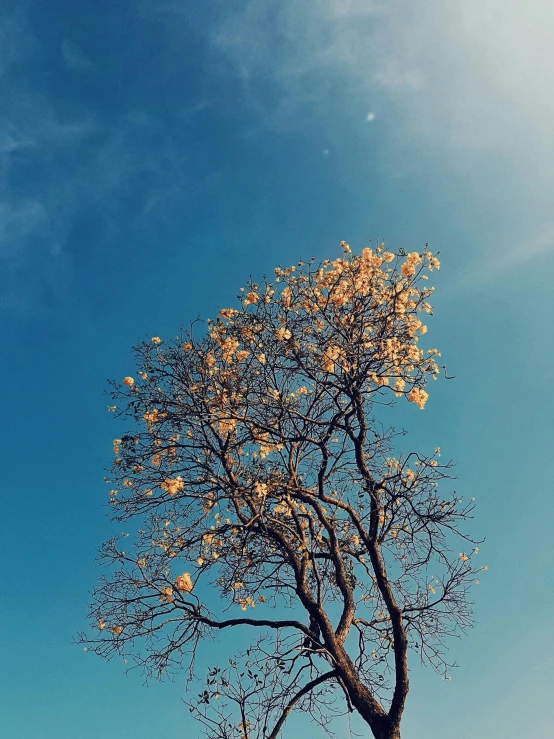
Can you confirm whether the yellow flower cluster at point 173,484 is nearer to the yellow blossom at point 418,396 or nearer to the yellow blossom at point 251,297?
the yellow blossom at point 251,297

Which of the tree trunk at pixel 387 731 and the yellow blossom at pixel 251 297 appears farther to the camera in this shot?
the yellow blossom at pixel 251 297

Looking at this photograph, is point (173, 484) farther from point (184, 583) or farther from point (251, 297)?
point (251, 297)

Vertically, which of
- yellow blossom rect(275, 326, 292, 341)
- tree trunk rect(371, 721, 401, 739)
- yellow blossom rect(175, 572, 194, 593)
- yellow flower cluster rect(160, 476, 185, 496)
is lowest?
tree trunk rect(371, 721, 401, 739)

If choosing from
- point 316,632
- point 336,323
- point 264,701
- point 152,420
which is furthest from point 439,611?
point 152,420

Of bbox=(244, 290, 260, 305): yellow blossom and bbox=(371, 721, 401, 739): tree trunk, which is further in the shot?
bbox=(244, 290, 260, 305): yellow blossom

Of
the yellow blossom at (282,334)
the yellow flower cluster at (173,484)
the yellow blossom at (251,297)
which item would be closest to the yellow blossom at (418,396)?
the yellow blossom at (282,334)

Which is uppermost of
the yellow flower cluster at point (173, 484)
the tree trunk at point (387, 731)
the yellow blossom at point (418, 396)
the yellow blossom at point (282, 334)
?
the yellow blossom at point (282, 334)

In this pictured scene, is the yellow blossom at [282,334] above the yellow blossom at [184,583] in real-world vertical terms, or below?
above

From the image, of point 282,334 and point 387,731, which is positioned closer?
point 387,731

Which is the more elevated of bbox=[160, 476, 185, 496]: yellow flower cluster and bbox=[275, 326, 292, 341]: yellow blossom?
bbox=[275, 326, 292, 341]: yellow blossom

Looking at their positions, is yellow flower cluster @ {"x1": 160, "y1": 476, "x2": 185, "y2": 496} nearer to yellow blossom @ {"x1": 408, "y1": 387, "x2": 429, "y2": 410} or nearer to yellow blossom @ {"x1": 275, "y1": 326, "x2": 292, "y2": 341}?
yellow blossom @ {"x1": 275, "y1": 326, "x2": 292, "y2": 341}

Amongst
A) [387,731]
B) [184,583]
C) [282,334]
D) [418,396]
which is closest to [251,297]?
[282,334]

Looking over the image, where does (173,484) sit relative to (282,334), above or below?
below

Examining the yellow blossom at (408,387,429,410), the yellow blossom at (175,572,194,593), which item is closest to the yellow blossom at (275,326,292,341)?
the yellow blossom at (408,387,429,410)
